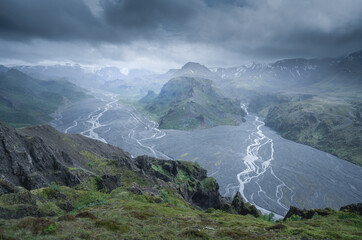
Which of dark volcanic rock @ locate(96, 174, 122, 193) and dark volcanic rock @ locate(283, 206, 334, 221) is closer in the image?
dark volcanic rock @ locate(283, 206, 334, 221)

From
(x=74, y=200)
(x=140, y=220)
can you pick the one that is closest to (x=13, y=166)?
(x=74, y=200)

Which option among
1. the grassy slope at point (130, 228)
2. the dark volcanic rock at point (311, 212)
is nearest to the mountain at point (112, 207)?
the grassy slope at point (130, 228)

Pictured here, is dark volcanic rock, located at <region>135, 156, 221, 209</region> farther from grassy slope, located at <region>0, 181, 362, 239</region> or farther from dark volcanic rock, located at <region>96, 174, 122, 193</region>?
grassy slope, located at <region>0, 181, 362, 239</region>

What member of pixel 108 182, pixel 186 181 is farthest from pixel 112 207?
pixel 186 181

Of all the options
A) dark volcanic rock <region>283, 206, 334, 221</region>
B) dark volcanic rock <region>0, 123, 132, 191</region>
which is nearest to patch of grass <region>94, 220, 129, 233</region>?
dark volcanic rock <region>0, 123, 132, 191</region>

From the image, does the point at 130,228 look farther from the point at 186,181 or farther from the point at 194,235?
the point at 186,181

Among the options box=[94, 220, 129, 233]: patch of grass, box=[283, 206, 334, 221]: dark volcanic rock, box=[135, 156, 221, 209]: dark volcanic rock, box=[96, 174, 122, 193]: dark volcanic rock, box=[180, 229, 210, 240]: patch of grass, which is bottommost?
box=[135, 156, 221, 209]: dark volcanic rock

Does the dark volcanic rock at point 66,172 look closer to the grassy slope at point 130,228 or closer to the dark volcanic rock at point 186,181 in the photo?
the dark volcanic rock at point 186,181

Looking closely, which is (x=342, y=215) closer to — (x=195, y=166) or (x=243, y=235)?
(x=243, y=235)
